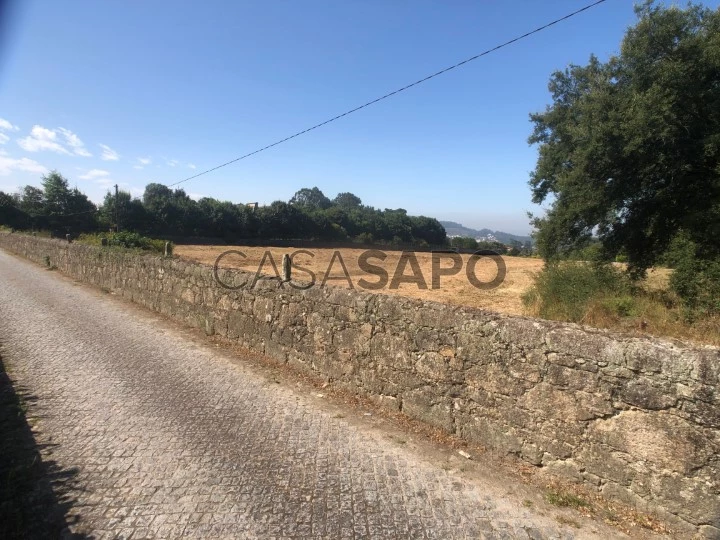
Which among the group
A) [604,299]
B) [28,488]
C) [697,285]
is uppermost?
[697,285]

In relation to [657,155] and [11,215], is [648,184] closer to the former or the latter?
[657,155]

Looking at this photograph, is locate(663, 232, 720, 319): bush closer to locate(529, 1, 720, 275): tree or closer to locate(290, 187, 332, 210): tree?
locate(529, 1, 720, 275): tree

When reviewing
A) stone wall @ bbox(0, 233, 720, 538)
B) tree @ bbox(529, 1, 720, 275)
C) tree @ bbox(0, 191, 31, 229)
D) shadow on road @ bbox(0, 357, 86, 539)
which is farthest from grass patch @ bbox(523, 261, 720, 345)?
tree @ bbox(0, 191, 31, 229)

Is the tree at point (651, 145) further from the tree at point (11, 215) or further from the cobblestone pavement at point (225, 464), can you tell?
the tree at point (11, 215)

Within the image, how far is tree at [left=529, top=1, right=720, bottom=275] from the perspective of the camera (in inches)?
385

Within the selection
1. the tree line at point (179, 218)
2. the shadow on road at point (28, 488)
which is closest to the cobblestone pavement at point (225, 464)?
the shadow on road at point (28, 488)

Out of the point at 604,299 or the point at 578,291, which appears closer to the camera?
the point at 604,299

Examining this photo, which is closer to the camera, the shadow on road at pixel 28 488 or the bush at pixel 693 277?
the shadow on road at pixel 28 488

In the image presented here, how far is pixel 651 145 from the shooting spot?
408 inches

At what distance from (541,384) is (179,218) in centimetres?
5198

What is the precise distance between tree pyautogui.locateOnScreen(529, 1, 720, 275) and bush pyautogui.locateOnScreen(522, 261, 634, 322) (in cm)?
87

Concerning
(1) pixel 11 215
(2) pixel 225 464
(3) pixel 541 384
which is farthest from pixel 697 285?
(1) pixel 11 215

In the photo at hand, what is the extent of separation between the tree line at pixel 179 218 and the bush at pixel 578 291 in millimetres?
31016

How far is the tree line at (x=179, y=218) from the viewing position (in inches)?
1660
